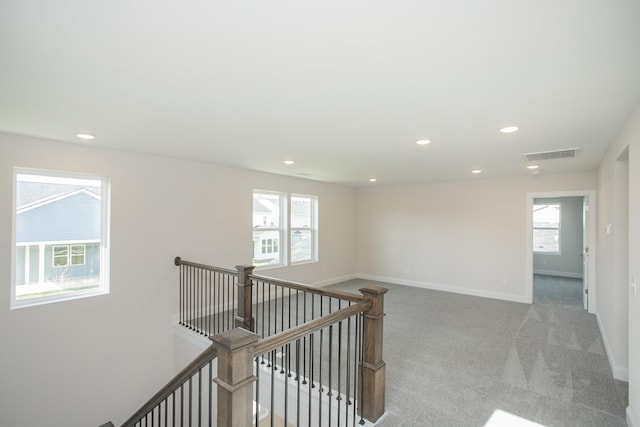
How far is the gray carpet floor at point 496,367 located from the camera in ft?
8.18

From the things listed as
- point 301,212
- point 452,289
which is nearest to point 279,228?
point 301,212

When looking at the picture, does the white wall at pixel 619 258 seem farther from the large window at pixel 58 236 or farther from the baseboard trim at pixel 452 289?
the large window at pixel 58 236

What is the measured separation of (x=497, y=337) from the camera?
405 cm

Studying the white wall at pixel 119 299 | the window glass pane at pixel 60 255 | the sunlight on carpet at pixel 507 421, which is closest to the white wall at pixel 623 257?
the sunlight on carpet at pixel 507 421

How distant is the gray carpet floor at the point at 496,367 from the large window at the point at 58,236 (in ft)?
12.0

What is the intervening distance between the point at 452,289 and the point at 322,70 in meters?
6.00

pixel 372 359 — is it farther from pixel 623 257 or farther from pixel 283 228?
pixel 283 228

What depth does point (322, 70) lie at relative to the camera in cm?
181

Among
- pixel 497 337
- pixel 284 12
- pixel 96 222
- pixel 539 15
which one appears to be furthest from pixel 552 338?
pixel 96 222

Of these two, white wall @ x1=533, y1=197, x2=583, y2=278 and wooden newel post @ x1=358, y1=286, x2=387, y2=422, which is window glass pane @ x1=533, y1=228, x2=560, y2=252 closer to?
white wall @ x1=533, y1=197, x2=583, y2=278

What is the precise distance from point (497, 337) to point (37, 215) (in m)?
5.65

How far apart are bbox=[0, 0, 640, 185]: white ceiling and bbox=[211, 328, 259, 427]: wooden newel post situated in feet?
4.50

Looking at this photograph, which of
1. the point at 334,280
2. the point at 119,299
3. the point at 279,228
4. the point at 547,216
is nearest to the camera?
the point at 119,299

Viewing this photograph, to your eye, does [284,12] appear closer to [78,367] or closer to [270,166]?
[270,166]
